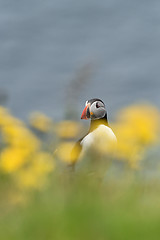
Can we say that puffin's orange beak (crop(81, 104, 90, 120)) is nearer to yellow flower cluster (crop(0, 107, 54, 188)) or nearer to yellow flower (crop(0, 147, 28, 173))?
yellow flower cluster (crop(0, 107, 54, 188))

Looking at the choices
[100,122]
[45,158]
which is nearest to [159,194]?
[45,158]

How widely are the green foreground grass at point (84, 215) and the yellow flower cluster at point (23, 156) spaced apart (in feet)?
0.70

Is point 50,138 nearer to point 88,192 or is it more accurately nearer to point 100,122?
point 88,192

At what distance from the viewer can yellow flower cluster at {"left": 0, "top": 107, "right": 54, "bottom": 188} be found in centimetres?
427

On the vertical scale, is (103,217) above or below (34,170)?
below

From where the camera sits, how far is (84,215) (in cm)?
360

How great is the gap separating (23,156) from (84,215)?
829 mm

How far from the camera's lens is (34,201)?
391 cm

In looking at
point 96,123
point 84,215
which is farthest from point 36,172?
point 96,123

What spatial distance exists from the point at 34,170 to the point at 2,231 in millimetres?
829

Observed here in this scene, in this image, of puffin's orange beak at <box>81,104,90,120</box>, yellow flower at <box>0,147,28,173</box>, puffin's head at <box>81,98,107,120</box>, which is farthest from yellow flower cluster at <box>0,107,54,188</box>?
puffin's head at <box>81,98,107,120</box>

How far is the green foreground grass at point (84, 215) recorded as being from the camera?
11.5 ft

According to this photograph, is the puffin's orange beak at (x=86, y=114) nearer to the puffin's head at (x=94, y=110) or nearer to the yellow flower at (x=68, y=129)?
the puffin's head at (x=94, y=110)

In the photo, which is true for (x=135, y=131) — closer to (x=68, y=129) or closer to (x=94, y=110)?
(x=68, y=129)
